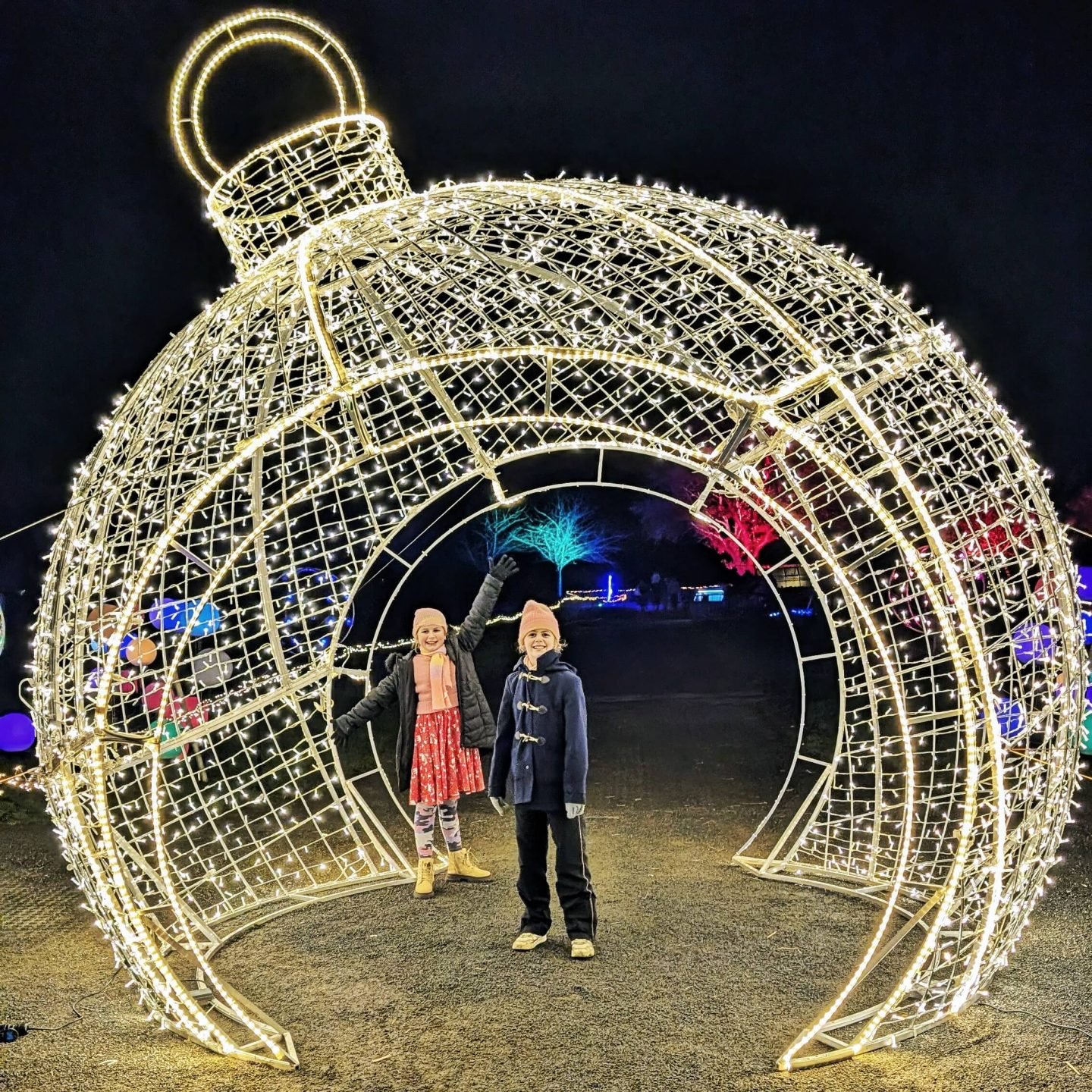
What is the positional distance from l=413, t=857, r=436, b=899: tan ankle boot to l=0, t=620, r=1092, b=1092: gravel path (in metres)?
0.09

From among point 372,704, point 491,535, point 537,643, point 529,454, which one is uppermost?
point 491,535

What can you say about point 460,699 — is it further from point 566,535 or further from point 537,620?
point 566,535

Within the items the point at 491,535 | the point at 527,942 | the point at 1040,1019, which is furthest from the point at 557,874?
the point at 491,535

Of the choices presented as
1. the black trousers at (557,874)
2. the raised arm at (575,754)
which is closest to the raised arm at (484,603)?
the raised arm at (575,754)

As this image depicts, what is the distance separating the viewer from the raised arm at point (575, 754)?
430 centimetres

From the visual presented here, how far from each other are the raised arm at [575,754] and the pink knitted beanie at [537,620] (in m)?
0.40

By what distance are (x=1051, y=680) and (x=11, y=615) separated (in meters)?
11.0

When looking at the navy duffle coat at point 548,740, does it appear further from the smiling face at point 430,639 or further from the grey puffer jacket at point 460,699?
the smiling face at point 430,639

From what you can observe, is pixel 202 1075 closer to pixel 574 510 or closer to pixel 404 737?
pixel 404 737

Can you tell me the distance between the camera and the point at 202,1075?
336 centimetres

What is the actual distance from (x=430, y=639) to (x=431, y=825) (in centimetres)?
100

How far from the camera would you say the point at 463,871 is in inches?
216

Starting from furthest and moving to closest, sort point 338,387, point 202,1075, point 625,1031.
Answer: point 625,1031
point 202,1075
point 338,387

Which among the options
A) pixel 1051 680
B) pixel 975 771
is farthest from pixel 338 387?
pixel 1051 680
